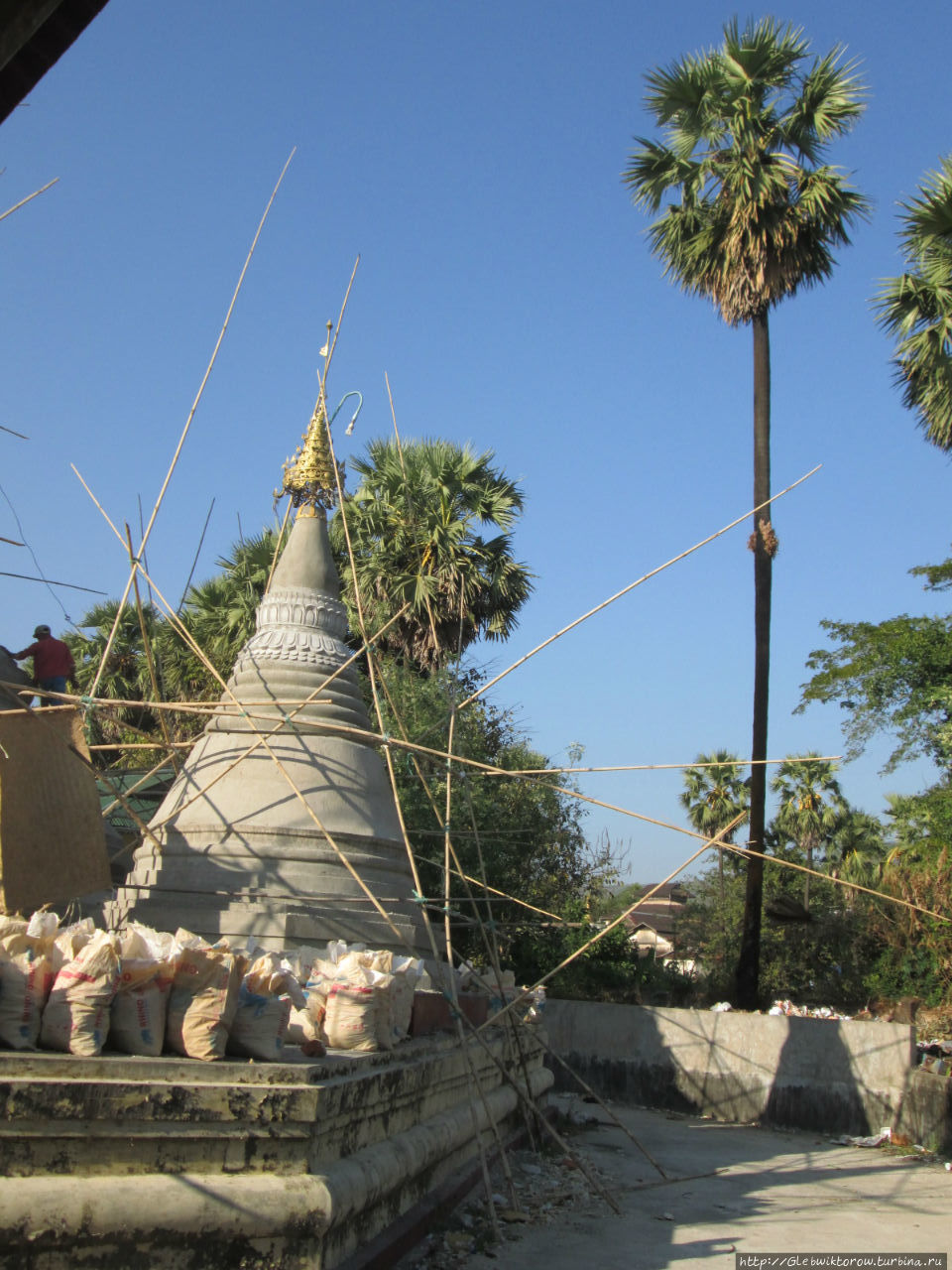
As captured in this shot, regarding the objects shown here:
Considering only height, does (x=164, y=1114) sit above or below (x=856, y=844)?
below

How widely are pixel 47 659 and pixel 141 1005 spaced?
5.70 m

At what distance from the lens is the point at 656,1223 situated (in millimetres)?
6496

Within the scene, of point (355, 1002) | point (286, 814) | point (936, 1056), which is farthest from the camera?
point (936, 1056)

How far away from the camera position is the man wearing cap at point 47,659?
30.2 feet

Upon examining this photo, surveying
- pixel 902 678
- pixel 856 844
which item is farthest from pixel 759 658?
pixel 856 844

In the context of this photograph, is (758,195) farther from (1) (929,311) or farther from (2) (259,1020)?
(2) (259,1020)

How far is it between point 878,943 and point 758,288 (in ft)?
29.3

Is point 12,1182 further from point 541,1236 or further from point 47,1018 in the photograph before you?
point 541,1236

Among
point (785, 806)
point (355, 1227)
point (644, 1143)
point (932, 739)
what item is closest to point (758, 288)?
point (932, 739)

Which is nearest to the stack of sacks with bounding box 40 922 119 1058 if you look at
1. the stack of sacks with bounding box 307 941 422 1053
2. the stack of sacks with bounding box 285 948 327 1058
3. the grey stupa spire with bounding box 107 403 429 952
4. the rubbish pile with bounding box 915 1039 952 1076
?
the stack of sacks with bounding box 285 948 327 1058

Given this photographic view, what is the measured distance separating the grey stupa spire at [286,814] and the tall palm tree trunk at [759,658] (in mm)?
6449

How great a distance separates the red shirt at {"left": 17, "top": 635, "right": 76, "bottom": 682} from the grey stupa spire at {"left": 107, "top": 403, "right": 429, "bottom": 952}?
171 cm

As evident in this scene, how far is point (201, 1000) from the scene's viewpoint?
425 centimetres

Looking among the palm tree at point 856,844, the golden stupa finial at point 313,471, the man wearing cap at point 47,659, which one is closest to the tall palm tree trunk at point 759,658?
the golden stupa finial at point 313,471
